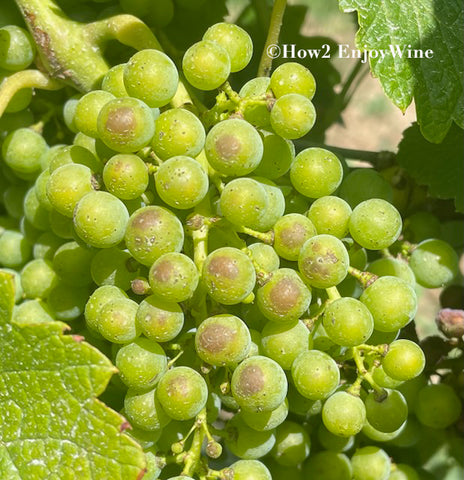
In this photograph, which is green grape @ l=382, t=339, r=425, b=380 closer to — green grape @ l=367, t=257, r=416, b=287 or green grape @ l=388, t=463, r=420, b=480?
green grape @ l=367, t=257, r=416, b=287

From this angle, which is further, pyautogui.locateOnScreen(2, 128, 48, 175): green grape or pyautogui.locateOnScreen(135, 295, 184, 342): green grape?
pyautogui.locateOnScreen(2, 128, 48, 175): green grape

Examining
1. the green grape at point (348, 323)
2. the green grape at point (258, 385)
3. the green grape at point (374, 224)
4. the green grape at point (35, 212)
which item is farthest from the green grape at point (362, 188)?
the green grape at point (35, 212)

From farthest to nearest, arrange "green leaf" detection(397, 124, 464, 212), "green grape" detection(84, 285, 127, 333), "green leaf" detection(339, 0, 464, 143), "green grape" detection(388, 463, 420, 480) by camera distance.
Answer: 1. "green leaf" detection(397, 124, 464, 212)
2. "green grape" detection(388, 463, 420, 480)
3. "green leaf" detection(339, 0, 464, 143)
4. "green grape" detection(84, 285, 127, 333)

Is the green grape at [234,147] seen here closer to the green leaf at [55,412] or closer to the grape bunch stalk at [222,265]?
the grape bunch stalk at [222,265]

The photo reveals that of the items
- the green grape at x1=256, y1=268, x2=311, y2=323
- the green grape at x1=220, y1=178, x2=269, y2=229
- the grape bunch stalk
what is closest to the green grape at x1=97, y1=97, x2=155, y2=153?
the grape bunch stalk

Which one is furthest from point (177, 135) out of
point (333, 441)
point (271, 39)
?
point (333, 441)

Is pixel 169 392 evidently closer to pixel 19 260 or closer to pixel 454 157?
pixel 19 260

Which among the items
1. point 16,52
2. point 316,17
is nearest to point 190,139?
point 16,52
